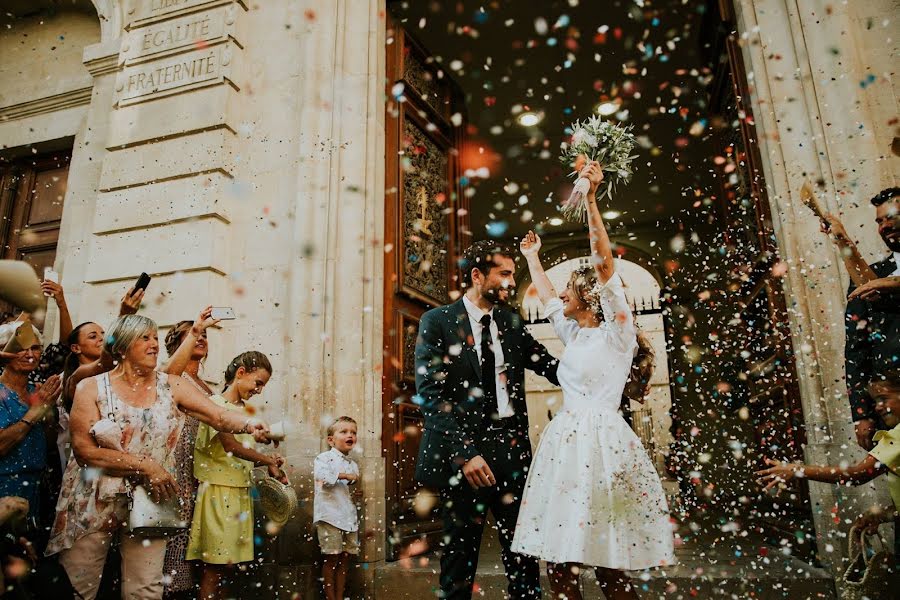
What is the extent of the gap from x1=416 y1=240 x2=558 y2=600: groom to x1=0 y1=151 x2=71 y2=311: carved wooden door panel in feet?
16.8

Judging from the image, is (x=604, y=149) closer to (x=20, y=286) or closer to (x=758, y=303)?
(x=758, y=303)

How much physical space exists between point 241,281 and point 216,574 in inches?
84.9

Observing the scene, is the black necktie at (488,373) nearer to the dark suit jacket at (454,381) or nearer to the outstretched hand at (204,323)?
the dark suit jacket at (454,381)

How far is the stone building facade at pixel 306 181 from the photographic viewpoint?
3.91 meters

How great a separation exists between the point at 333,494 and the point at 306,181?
231 centimetres

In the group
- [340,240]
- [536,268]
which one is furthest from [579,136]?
[340,240]

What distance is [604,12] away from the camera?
7.30 meters

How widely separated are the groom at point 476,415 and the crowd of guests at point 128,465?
802 mm

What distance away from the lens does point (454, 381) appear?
3.05m

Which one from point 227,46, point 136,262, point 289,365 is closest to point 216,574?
point 289,365

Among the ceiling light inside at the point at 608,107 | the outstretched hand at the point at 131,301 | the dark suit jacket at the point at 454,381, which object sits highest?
the ceiling light inside at the point at 608,107

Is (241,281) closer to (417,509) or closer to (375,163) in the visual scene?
(375,163)

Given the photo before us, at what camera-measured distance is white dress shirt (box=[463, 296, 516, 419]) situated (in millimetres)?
3047

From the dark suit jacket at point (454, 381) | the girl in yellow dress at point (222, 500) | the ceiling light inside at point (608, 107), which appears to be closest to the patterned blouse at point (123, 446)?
the girl in yellow dress at point (222, 500)
